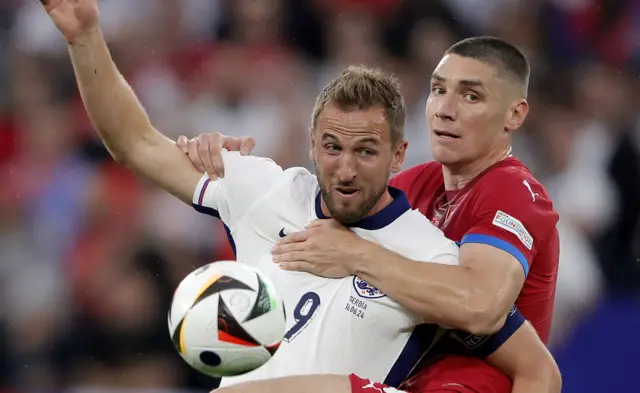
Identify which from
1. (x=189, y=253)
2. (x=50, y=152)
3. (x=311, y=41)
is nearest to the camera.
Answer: (x=189, y=253)

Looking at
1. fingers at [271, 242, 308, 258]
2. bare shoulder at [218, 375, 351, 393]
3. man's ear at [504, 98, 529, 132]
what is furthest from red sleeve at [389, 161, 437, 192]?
bare shoulder at [218, 375, 351, 393]

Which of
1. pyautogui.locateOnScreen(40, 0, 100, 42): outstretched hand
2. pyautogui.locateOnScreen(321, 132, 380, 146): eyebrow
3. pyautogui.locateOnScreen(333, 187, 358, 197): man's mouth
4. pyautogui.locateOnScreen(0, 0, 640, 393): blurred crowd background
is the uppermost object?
pyautogui.locateOnScreen(40, 0, 100, 42): outstretched hand

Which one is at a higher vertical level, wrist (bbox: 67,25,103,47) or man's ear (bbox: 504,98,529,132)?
wrist (bbox: 67,25,103,47)

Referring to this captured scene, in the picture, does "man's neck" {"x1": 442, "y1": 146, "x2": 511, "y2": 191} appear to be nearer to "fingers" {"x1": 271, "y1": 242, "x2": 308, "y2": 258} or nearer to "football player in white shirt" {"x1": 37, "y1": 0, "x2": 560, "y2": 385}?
"football player in white shirt" {"x1": 37, "y1": 0, "x2": 560, "y2": 385}

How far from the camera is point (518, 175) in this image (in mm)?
4484

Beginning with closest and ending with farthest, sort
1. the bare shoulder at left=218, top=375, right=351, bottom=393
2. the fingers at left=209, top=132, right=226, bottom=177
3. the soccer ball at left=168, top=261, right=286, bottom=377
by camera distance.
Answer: the soccer ball at left=168, top=261, right=286, bottom=377, the bare shoulder at left=218, top=375, right=351, bottom=393, the fingers at left=209, top=132, right=226, bottom=177

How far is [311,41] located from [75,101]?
6.42 feet

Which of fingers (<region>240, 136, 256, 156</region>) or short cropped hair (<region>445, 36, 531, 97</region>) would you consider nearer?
fingers (<region>240, 136, 256, 156</region>)

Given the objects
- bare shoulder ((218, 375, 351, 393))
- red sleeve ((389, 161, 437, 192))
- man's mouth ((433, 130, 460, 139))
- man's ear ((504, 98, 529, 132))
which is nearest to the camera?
bare shoulder ((218, 375, 351, 393))

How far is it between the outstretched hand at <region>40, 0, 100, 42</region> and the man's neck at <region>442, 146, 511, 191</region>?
70.0 inches

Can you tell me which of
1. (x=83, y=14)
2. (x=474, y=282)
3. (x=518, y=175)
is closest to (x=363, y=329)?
(x=474, y=282)

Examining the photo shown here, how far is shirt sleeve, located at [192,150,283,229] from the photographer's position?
423 centimetres

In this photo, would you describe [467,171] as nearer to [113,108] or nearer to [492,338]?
[492,338]

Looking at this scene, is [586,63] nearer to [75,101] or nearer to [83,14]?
[75,101]
